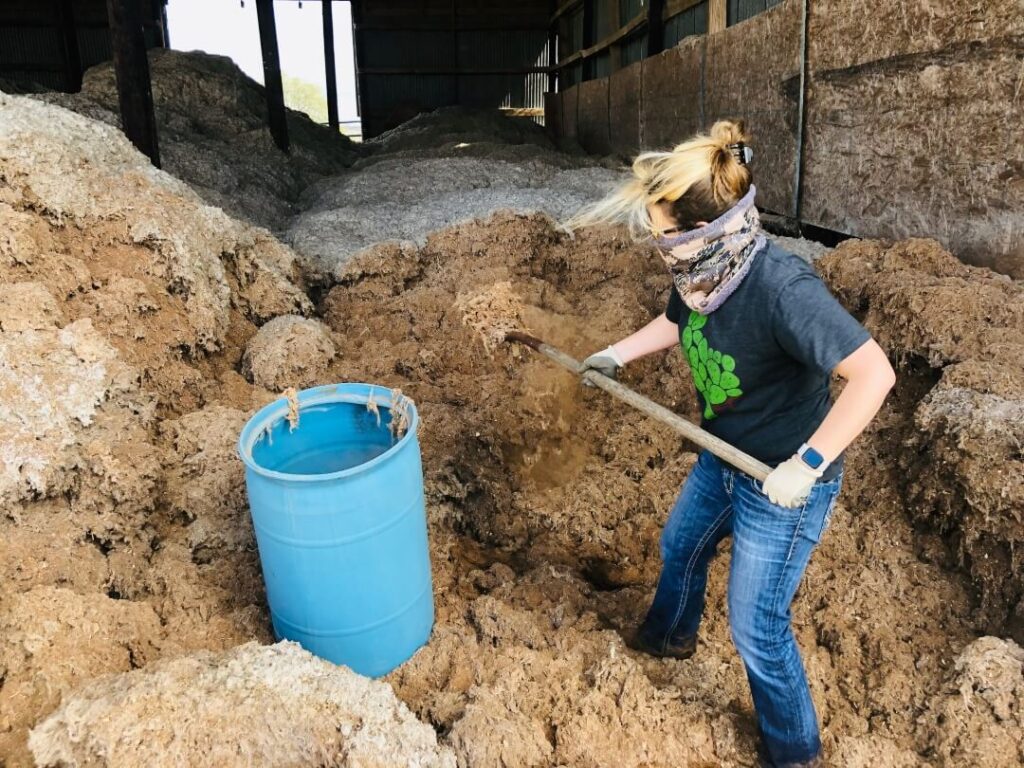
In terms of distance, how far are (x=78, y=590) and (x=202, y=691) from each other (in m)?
0.80

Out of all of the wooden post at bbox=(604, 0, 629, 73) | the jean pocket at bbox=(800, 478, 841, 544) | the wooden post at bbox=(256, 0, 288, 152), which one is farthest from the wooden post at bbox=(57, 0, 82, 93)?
the jean pocket at bbox=(800, 478, 841, 544)

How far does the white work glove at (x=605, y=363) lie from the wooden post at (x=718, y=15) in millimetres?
5694

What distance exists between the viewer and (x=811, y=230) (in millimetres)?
5273

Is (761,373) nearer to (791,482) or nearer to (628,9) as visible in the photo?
(791,482)

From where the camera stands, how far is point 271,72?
355 inches

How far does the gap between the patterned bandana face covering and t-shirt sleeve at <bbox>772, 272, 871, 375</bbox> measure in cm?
14

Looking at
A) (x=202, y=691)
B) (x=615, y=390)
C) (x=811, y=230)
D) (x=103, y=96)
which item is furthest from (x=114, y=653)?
(x=103, y=96)

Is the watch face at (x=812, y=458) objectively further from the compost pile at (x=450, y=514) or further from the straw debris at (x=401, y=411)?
the straw debris at (x=401, y=411)

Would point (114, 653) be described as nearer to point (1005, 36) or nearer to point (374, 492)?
point (374, 492)

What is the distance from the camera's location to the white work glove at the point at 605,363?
8.25ft

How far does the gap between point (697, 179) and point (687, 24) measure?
8147mm

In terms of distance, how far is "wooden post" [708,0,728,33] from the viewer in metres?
7.09

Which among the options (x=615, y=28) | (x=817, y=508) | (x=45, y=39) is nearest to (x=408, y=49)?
(x=615, y=28)

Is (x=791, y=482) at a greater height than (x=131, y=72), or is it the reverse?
(x=131, y=72)
